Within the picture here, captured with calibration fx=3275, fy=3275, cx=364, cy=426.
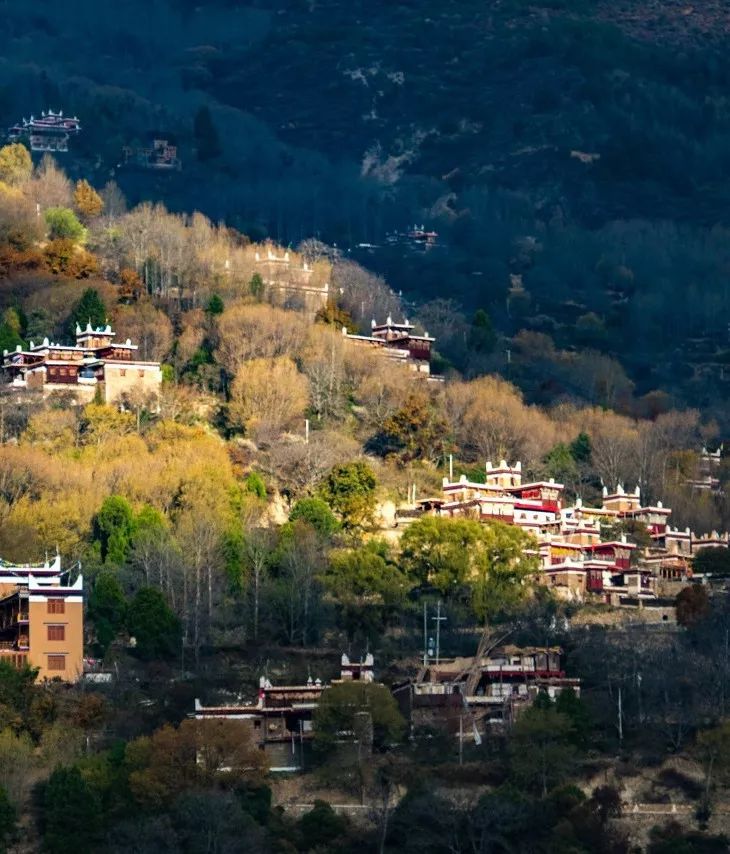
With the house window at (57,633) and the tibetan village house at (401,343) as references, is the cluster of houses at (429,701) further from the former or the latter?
the tibetan village house at (401,343)

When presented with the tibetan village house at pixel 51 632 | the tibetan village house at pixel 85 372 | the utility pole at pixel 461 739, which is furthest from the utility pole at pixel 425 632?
the tibetan village house at pixel 85 372

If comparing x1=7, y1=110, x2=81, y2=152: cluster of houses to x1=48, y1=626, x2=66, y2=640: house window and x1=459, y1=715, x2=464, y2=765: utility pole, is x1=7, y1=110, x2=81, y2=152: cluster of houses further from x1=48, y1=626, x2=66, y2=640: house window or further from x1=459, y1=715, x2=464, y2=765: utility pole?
x1=459, y1=715, x2=464, y2=765: utility pole

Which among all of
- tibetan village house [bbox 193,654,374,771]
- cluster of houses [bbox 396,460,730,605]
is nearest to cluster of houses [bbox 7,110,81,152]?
cluster of houses [bbox 396,460,730,605]

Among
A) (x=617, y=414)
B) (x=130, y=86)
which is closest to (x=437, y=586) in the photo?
→ (x=617, y=414)

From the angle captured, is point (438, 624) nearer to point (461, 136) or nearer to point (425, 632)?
point (425, 632)

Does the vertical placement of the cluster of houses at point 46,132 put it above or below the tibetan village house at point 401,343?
above

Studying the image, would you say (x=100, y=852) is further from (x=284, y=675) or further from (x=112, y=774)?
(x=284, y=675)
